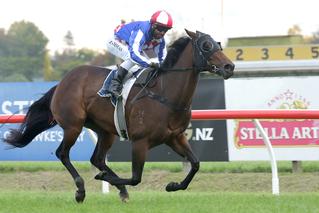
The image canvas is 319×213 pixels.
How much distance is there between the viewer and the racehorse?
717cm

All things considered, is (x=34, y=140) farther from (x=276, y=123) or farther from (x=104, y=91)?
(x=104, y=91)

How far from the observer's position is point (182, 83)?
7.28 metres

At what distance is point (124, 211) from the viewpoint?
6773 millimetres

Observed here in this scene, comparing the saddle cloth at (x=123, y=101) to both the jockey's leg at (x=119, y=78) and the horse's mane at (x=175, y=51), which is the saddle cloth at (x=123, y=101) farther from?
the horse's mane at (x=175, y=51)

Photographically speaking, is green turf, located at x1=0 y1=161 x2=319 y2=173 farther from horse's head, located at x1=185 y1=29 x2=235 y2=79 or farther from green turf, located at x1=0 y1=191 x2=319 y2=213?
horse's head, located at x1=185 y1=29 x2=235 y2=79

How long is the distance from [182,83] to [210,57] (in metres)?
0.39

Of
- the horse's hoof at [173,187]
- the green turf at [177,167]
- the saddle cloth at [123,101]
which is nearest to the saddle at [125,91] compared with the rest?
the saddle cloth at [123,101]

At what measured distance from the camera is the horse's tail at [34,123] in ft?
27.7

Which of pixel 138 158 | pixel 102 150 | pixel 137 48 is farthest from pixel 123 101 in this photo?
pixel 102 150

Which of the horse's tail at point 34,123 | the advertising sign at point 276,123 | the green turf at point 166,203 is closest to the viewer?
the green turf at point 166,203

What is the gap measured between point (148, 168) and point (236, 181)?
68.7 inches

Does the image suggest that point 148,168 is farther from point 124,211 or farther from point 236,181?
point 124,211

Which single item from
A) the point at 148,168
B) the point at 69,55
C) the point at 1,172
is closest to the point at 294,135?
the point at 148,168

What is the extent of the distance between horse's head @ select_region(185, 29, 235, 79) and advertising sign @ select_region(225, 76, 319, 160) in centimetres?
411
